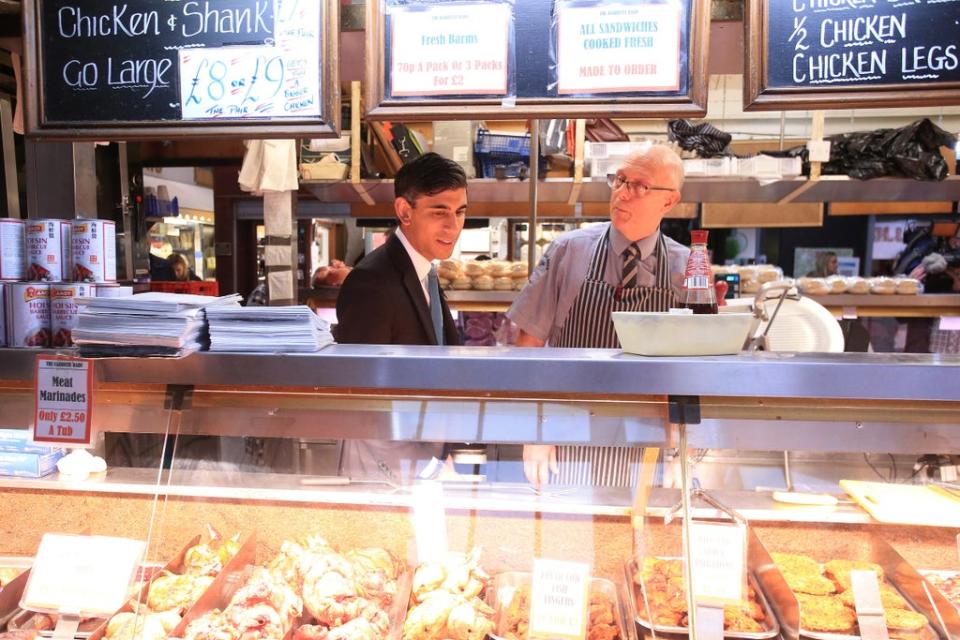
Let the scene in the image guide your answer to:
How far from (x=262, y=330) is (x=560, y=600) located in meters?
0.98

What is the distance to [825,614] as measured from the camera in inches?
69.3

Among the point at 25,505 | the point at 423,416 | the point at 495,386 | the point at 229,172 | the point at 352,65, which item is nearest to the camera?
the point at 495,386

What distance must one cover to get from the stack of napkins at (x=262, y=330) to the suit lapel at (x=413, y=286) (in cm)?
113

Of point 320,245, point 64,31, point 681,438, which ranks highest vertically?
point 64,31

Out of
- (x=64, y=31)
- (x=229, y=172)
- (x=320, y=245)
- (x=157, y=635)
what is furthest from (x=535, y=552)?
(x=229, y=172)

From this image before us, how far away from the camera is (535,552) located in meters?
1.92

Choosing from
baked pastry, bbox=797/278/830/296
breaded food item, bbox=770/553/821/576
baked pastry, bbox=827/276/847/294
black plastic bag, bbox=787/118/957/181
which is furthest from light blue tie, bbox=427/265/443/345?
baked pastry, bbox=827/276/847/294

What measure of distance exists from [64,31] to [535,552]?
197 centimetres

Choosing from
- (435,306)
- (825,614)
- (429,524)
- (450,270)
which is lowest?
(825,614)

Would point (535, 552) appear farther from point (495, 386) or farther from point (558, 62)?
point (558, 62)

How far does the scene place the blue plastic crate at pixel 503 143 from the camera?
4.51m

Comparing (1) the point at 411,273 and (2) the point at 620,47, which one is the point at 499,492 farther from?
(2) the point at 620,47

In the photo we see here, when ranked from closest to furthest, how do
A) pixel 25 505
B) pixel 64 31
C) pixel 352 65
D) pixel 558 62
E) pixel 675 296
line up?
1. pixel 558 62
2. pixel 64 31
3. pixel 25 505
4. pixel 352 65
5. pixel 675 296

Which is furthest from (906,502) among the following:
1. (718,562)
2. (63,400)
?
(63,400)
